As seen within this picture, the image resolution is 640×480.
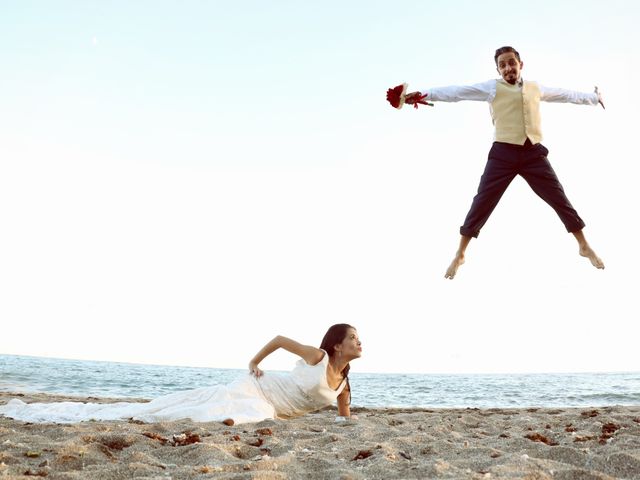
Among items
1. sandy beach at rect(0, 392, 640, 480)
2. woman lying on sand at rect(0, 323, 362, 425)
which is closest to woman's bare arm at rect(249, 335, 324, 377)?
woman lying on sand at rect(0, 323, 362, 425)

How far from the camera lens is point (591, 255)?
6.24 meters

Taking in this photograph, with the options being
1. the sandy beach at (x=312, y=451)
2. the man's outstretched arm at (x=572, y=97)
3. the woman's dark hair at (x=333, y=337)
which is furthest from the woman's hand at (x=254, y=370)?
the man's outstretched arm at (x=572, y=97)

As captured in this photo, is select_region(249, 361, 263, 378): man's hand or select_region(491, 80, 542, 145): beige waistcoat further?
select_region(249, 361, 263, 378): man's hand

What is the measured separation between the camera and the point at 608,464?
11.8ft

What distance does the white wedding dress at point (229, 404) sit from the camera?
5.81 metres

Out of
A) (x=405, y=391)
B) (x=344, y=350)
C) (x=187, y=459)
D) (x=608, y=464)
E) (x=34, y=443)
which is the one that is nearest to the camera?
(x=608, y=464)

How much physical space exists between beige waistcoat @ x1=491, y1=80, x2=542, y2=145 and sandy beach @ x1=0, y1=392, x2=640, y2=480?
9.08 ft

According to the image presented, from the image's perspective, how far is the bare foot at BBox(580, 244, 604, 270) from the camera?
6211mm

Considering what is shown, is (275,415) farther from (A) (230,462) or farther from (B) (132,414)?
(A) (230,462)

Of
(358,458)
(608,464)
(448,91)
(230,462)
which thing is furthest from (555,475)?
(448,91)

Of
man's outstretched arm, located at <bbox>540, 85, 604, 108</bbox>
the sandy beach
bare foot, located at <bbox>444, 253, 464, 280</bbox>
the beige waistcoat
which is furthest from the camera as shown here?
bare foot, located at <bbox>444, 253, 464, 280</bbox>

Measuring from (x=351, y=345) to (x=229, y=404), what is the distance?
1.36 metres

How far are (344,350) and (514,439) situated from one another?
6.92ft

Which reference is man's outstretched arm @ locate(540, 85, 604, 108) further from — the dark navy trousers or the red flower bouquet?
the red flower bouquet
